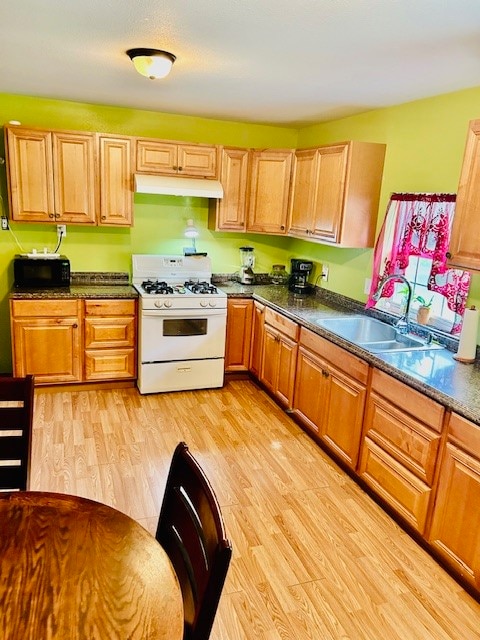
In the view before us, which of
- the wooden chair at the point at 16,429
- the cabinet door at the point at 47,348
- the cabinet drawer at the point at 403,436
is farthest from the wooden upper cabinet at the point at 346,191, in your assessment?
the wooden chair at the point at 16,429

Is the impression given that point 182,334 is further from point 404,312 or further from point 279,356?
point 404,312

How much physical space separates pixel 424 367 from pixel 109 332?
2.61 meters

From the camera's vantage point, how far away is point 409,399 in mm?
2436

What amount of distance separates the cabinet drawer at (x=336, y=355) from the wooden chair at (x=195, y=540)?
1683 millimetres

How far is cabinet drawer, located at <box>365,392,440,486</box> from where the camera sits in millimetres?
2324

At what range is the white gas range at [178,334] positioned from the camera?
13.1 feet

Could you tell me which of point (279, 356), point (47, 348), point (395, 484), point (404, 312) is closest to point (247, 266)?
point (279, 356)

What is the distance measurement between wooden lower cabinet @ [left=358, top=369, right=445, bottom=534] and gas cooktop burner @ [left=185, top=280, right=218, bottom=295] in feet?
6.30

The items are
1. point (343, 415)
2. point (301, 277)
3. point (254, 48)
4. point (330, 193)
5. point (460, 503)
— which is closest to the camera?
point (460, 503)

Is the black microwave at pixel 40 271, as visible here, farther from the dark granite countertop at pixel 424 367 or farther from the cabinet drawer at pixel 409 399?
the cabinet drawer at pixel 409 399

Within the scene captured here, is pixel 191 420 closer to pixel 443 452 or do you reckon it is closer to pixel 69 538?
pixel 443 452

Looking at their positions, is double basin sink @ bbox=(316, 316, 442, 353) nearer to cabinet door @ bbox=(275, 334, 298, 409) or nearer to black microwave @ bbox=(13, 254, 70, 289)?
cabinet door @ bbox=(275, 334, 298, 409)

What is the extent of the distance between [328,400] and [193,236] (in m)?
2.16

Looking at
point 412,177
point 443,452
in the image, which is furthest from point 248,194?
point 443,452
